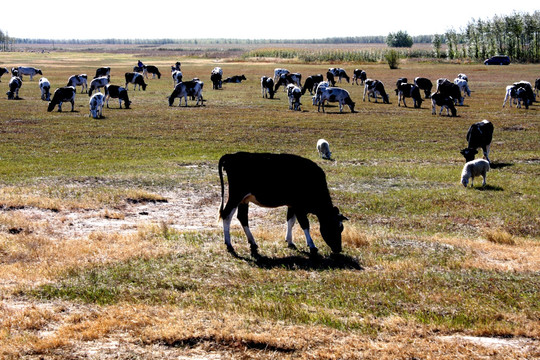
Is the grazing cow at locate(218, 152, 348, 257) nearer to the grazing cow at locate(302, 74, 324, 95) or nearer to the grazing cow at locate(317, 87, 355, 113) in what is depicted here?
the grazing cow at locate(317, 87, 355, 113)

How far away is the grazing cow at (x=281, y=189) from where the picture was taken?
10.6 meters

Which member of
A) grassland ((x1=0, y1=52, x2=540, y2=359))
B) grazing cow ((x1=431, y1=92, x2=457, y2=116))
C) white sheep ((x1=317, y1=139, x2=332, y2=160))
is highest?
grazing cow ((x1=431, y1=92, x2=457, y2=116))

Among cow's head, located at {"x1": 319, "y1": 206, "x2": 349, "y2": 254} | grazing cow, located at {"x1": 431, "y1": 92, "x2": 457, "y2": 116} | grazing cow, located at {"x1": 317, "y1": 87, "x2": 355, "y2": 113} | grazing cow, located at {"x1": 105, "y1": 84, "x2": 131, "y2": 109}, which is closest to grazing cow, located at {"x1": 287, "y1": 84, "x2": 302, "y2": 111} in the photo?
grazing cow, located at {"x1": 317, "y1": 87, "x2": 355, "y2": 113}

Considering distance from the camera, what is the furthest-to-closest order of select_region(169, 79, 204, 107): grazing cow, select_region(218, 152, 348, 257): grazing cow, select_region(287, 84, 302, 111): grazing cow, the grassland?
select_region(169, 79, 204, 107): grazing cow
select_region(287, 84, 302, 111): grazing cow
select_region(218, 152, 348, 257): grazing cow
the grassland

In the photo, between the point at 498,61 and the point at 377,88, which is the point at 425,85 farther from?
the point at 498,61

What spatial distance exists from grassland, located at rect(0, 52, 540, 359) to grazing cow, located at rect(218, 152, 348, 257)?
0.47 metres

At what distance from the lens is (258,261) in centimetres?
1020

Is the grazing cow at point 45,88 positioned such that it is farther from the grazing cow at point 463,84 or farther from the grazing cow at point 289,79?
the grazing cow at point 463,84

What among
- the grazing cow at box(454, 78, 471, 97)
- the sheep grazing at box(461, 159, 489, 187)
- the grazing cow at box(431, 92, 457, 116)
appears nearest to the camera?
the sheep grazing at box(461, 159, 489, 187)

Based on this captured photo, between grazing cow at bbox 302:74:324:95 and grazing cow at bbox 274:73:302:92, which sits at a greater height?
grazing cow at bbox 274:73:302:92

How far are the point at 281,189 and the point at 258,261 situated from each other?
133cm

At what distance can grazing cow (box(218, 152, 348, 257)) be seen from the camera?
1060cm

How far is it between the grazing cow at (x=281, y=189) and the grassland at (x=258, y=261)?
1.53 feet

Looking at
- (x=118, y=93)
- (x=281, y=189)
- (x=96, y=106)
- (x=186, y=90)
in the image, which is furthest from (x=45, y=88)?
(x=281, y=189)
